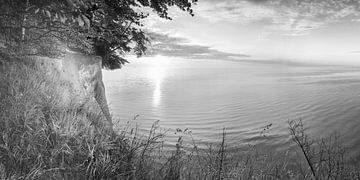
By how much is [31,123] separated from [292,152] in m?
12.8

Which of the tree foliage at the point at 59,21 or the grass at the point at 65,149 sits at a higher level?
the tree foliage at the point at 59,21

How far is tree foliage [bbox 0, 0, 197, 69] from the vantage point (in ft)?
12.7

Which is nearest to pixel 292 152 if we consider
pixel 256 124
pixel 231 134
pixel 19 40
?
pixel 231 134

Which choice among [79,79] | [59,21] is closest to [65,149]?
[59,21]

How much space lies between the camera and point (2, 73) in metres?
4.50

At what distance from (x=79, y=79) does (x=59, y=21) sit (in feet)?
8.34

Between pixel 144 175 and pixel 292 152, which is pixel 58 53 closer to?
pixel 144 175

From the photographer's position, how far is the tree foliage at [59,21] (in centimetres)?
388

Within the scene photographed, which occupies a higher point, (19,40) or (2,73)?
(19,40)

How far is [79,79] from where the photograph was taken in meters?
7.04

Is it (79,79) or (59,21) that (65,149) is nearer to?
(59,21)

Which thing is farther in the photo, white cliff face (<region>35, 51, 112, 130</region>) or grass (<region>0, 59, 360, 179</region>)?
Answer: white cliff face (<region>35, 51, 112, 130</region>)

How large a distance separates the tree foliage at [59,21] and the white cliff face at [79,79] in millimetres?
483

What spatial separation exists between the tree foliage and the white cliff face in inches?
19.0
